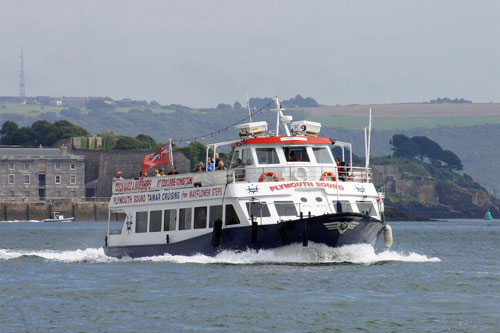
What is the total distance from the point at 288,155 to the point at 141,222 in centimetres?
710

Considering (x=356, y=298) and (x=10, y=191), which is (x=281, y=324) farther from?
(x=10, y=191)

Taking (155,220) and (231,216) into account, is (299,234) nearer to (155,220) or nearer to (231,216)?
(231,216)

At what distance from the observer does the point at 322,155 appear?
121 feet

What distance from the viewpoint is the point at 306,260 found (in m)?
33.6

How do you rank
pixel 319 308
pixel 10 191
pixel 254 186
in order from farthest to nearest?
pixel 10 191 → pixel 254 186 → pixel 319 308

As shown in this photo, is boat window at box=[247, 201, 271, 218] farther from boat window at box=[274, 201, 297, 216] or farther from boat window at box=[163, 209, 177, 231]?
boat window at box=[163, 209, 177, 231]

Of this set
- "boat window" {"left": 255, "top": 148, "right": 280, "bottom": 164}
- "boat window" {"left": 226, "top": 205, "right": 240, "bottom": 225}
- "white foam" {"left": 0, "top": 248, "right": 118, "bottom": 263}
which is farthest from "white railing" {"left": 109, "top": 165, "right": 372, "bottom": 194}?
"white foam" {"left": 0, "top": 248, "right": 118, "bottom": 263}

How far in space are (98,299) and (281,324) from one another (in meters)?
6.45

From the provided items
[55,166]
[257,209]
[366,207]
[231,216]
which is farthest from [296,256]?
[55,166]

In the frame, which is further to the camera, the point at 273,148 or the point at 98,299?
the point at 273,148

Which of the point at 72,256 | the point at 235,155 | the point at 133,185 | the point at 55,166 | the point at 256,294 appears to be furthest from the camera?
the point at 55,166

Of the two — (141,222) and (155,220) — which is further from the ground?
(155,220)

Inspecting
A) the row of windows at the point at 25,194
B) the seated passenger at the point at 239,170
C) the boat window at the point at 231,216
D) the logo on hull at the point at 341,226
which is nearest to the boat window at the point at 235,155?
the seated passenger at the point at 239,170

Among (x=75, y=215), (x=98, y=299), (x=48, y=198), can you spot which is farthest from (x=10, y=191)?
(x=98, y=299)
